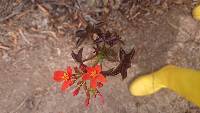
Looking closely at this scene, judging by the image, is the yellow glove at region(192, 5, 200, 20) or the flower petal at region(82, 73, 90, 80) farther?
the yellow glove at region(192, 5, 200, 20)

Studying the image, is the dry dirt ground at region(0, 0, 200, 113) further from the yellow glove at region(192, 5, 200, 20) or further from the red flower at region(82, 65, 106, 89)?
the red flower at region(82, 65, 106, 89)

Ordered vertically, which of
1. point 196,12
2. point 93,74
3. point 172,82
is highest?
point 196,12

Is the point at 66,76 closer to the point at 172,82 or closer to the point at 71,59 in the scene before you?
the point at 71,59

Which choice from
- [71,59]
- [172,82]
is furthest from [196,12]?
[71,59]

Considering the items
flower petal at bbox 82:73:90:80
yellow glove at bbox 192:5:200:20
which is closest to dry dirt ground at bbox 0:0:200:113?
yellow glove at bbox 192:5:200:20

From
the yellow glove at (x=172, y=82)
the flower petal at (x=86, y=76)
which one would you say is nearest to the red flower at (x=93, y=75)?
the flower petal at (x=86, y=76)

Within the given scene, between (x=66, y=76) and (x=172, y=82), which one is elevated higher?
(x=66, y=76)

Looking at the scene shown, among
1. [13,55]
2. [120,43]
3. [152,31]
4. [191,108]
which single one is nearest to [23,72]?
[13,55]
